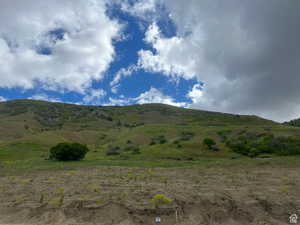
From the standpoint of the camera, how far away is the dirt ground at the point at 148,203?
8.85 meters

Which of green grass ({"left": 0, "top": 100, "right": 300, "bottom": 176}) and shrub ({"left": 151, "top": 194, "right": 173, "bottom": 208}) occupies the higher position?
green grass ({"left": 0, "top": 100, "right": 300, "bottom": 176})

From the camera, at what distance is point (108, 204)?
391 inches

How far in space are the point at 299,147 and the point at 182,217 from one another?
3387 cm

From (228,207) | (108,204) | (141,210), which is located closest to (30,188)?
(108,204)

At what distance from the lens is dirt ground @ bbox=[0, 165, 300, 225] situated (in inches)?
348

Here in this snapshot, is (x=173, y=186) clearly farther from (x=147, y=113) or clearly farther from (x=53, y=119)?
(x=147, y=113)

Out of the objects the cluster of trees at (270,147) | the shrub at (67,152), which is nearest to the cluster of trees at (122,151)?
the shrub at (67,152)

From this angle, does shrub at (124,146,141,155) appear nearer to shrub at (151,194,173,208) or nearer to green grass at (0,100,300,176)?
green grass at (0,100,300,176)

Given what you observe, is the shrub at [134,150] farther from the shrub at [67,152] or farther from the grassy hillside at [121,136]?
the shrub at [67,152]

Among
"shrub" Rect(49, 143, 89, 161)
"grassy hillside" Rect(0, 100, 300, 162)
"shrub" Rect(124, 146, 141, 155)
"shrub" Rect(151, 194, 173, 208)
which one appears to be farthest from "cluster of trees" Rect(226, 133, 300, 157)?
"shrub" Rect(151, 194, 173, 208)

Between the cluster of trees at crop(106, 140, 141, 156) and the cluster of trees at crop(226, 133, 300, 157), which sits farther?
the cluster of trees at crop(106, 140, 141, 156)

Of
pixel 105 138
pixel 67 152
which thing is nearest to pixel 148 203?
pixel 67 152

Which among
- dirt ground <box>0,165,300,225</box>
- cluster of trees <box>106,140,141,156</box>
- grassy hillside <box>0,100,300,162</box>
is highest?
grassy hillside <box>0,100,300,162</box>

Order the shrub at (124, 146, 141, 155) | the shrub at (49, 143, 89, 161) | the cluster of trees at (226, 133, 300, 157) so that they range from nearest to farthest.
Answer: the shrub at (49, 143, 89, 161) < the cluster of trees at (226, 133, 300, 157) < the shrub at (124, 146, 141, 155)
